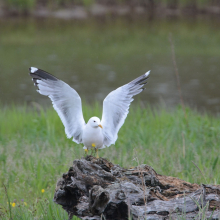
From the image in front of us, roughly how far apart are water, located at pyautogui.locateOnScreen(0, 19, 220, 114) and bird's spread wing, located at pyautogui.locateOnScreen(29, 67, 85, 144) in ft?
Result: 14.9

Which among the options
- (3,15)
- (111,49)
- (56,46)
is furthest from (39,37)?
(3,15)

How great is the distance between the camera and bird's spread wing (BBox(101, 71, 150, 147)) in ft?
12.7

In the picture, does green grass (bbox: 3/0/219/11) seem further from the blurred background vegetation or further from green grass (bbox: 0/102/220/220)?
green grass (bbox: 0/102/220/220)

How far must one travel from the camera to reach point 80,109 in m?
3.83

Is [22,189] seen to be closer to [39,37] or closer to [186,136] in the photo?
[186,136]

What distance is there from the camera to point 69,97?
3725 millimetres

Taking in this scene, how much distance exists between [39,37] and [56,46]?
248 centimetres

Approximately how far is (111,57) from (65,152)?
12850 millimetres

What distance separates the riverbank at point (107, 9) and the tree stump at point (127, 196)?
25.3m

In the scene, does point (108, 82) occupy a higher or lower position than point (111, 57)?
lower

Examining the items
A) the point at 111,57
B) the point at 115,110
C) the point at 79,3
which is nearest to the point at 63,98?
the point at 115,110

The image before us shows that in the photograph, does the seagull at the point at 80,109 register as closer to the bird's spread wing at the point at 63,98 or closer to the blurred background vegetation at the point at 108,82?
the bird's spread wing at the point at 63,98

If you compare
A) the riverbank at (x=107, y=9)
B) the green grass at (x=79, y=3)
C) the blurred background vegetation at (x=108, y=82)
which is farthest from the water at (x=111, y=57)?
the riverbank at (x=107, y=9)

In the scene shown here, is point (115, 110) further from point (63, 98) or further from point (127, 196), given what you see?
point (127, 196)
